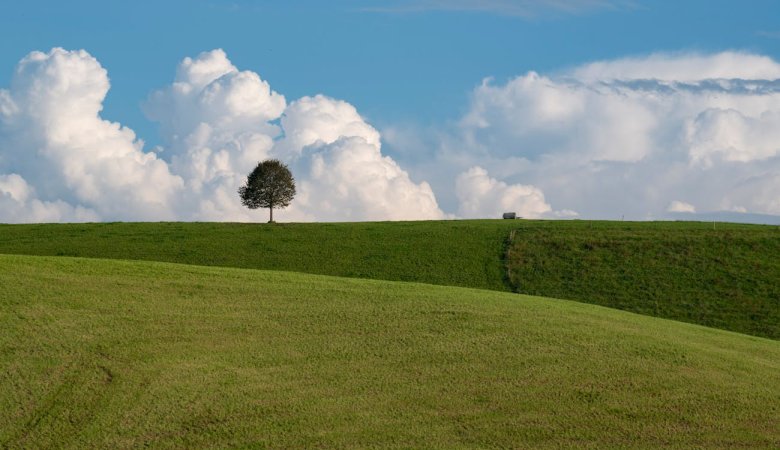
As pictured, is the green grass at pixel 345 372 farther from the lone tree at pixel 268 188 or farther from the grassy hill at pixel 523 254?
the lone tree at pixel 268 188

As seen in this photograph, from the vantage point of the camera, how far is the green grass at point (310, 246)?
48.5 m

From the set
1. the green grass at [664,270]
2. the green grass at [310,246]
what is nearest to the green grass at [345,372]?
the green grass at [664,270]

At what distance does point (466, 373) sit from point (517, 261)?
92.9ft

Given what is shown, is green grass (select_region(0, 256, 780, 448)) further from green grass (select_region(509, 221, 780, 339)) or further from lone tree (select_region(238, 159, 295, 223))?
lone tree (select_region(238, 159, 295, 223))

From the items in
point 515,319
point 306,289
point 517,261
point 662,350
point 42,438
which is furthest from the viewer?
point 517,261

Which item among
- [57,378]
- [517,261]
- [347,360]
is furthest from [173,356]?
[517,261]

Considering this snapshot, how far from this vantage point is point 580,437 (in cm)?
1944

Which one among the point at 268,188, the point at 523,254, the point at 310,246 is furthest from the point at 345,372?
the point at 268,188

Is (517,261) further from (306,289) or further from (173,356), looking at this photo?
(173,356)

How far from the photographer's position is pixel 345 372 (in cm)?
2195

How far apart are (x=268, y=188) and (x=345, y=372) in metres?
46.7

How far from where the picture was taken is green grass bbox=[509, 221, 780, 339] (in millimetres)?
42969

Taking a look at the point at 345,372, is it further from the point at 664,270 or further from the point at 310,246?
the point at 310,246

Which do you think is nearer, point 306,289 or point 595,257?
point 306,289
